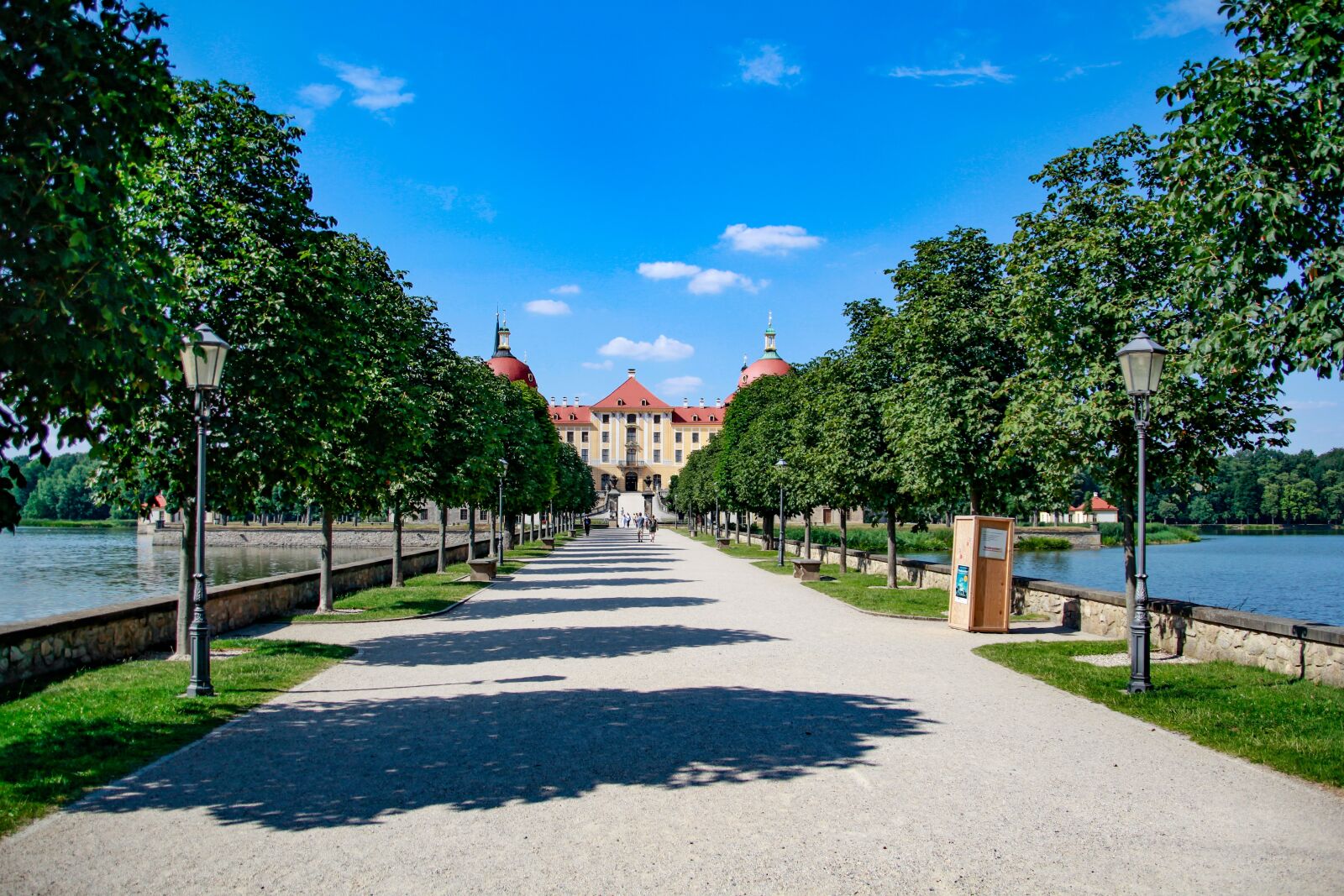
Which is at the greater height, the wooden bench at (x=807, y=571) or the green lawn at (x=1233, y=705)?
the green lawn at (x=1233, y=705)

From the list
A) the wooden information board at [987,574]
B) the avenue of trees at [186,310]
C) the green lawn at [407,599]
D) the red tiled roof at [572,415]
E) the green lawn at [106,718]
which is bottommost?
the green lawn at [407,599]

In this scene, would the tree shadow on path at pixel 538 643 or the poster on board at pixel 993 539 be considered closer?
the tree shadow on path at pixel 538 643

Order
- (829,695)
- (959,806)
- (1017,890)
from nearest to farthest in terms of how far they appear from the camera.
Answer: (1017,890), (959,806), (829,695)

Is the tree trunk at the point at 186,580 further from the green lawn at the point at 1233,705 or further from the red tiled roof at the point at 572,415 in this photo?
the red tiled roof at the point at 572,415

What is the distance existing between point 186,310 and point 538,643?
6562 millimetres

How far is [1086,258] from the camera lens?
12922 millimetres

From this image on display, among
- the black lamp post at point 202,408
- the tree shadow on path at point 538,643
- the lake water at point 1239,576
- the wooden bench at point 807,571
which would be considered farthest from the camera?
the wooden bench at point 807,571

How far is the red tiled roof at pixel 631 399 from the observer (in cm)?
14875

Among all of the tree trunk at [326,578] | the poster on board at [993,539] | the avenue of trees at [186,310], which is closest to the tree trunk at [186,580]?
the avenue of trees at [186,310]

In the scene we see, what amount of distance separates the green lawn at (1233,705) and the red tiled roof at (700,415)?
5309 inches

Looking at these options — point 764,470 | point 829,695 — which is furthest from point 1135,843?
point 764,470

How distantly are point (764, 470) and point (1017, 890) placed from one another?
34326mm

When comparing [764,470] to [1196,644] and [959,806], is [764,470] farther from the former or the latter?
[959,806]

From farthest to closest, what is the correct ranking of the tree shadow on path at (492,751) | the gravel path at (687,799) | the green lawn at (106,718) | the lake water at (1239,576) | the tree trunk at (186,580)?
the lake water at (1239,576)
the tree trunk at (186,580)
the green lawn at (106,718)
the tree shadow on path at (492,751)
the gravel path at (687,799)
